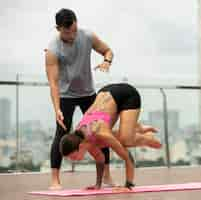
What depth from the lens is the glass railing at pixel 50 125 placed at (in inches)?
300

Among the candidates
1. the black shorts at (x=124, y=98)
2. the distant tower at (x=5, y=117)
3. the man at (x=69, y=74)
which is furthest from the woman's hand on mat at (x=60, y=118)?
the distant tower at (x=5, y=117)

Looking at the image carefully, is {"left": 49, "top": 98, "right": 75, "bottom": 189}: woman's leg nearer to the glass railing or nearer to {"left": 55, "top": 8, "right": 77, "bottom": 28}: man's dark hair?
{"left": 55, "top": 8, "right": 77, "bottom": 28}: man's dark hair

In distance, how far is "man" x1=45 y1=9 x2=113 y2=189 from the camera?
15.3ft

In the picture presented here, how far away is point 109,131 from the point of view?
4.29 meters

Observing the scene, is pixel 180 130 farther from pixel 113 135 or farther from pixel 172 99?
pixel 113 135

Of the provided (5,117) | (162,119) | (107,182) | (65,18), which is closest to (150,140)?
(107,182)

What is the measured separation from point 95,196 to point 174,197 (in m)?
0.46

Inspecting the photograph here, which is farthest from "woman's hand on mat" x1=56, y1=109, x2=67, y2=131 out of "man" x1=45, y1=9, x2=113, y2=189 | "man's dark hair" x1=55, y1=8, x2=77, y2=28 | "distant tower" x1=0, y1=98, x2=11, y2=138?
"distant tower" x1=0, y1=98, x2=11, y2=138

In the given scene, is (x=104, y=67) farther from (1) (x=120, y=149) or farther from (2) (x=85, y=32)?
(1) (x=120, y=149)

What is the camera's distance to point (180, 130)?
27.0 ft

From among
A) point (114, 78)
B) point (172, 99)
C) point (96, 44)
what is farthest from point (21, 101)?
point (96, 44)

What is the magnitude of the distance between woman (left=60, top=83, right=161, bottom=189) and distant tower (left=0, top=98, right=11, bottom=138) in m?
3.11

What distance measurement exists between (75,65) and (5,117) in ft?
10.0

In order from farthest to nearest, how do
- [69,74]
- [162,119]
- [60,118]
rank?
[162,119] < [69,74] < [60,118]
